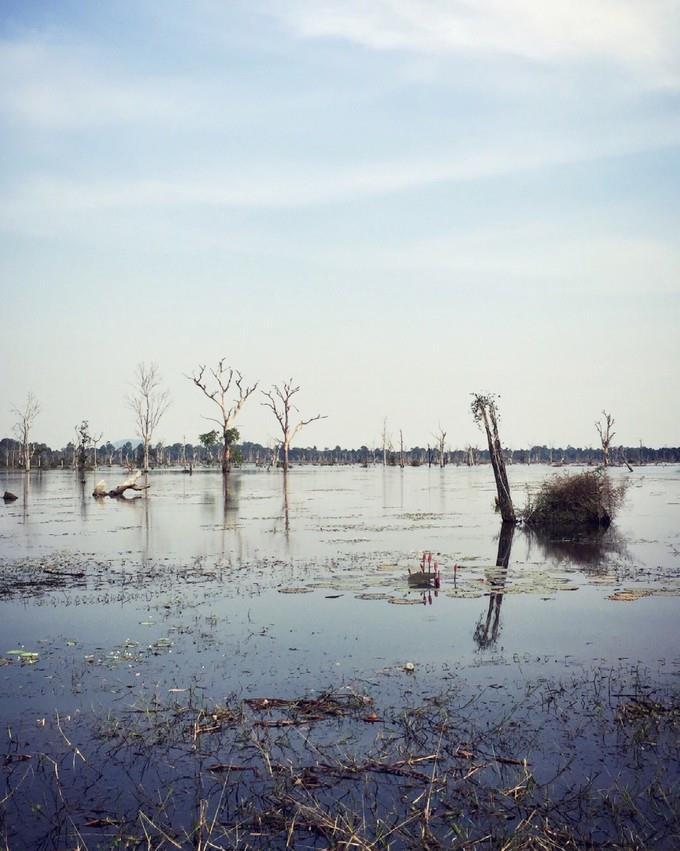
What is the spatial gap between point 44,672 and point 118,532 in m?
16.6

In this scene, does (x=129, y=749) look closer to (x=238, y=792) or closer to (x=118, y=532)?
(x=238, y=792)

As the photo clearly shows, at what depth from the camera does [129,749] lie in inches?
252

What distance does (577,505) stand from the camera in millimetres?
26062

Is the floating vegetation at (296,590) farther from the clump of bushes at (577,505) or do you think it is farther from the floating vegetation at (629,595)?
the clump of bushes at (577,505)

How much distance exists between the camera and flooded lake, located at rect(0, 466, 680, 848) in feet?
17.7

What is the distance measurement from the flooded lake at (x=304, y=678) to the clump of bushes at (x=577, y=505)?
6.54m

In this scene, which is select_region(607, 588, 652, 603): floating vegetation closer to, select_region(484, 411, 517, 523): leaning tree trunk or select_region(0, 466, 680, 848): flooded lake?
select_region(0, 466, 680, 848): flooded lake

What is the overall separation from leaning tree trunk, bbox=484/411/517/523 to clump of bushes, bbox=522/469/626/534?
788 millimetres

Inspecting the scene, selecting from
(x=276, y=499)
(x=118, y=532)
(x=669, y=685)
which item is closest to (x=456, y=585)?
(x=669, y=685)

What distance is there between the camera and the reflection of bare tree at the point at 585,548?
58.7 ft

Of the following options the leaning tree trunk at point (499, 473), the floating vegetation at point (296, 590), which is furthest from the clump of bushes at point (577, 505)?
the floating vegetation at point (296, 590)

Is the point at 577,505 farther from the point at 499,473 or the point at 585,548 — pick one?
the point at 585,548

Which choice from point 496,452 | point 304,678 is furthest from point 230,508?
point 304,678

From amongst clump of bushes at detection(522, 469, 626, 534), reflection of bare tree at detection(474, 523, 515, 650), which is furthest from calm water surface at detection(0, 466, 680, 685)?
clump of bushes at detection(522, 469, 626, 534)
